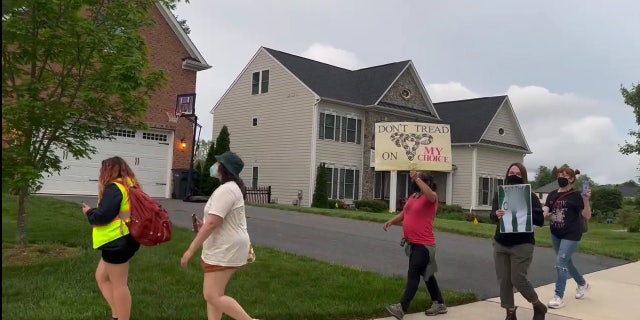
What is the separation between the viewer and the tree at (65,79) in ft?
25.0

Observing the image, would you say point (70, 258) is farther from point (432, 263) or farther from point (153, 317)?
point (432, 263)

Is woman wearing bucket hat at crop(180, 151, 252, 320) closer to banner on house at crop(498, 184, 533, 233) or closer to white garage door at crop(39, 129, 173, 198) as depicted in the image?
banner on house at crop(498, 184, 533, 233)

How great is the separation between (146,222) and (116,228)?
257 mm

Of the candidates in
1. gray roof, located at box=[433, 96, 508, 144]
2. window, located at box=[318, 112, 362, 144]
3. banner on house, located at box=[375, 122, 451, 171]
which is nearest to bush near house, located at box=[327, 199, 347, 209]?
window, located at box=[318, 112, 362, 144]

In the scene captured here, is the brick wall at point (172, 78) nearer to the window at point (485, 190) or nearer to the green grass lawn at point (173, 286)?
the green grass lawn at point (173, 286)

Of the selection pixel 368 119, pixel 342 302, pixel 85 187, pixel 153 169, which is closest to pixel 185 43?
pixel 153 169

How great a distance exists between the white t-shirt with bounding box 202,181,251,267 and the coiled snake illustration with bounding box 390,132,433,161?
3.14 meters

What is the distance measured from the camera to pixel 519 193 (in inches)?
237

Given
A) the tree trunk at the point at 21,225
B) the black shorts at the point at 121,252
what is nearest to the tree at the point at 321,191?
the tree trunk at the point at 21,225

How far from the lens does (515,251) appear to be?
5914 mm

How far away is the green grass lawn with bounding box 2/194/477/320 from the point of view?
19.2 feet

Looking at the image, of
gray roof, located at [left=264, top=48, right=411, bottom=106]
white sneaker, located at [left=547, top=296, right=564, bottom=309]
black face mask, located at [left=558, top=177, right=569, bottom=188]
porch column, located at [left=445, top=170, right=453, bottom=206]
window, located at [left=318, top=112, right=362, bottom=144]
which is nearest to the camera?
black face mask, located at [left=558, top=177, right=569, bottom=188]

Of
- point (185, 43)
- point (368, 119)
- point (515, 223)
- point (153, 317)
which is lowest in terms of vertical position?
point (153, 317)

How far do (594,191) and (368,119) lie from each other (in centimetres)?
2733
